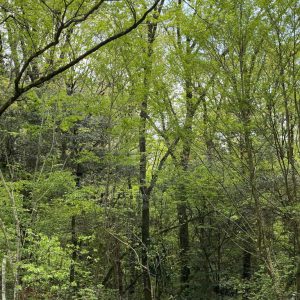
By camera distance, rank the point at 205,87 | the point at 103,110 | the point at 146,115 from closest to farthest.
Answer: the point at 205,87, the point at 103,110, the point at 146,115

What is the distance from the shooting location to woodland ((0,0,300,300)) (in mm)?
5234

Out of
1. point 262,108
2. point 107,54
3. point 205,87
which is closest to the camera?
point 262,108

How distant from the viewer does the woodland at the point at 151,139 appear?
5.23 meters

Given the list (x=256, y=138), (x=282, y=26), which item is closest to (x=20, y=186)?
(x=256, y=138)

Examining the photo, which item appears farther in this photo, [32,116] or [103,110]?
[32,116]

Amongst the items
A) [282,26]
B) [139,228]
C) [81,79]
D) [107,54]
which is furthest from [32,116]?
[282,26]

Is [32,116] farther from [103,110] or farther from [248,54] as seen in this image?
[248,54]

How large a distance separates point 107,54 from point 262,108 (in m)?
3.24

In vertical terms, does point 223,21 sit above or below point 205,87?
above

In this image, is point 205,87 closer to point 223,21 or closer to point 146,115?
point 223,21

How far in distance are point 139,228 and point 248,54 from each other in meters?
6.59

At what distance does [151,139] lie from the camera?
1046 centimetres

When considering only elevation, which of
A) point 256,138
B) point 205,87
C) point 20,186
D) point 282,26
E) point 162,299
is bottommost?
point 162,299

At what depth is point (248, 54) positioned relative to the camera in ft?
18.1
